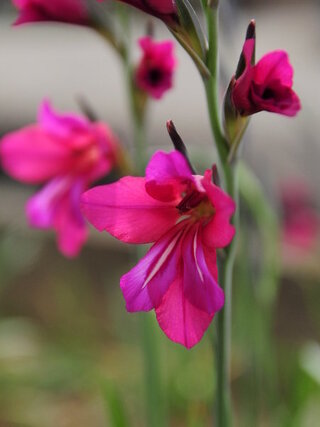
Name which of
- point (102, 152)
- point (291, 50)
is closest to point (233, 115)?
point (102, 152)

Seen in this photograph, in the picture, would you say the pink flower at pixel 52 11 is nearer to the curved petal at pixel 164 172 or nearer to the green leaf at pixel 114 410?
the curved petal at pixel 164 172

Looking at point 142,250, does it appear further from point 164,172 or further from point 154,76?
point 164,172

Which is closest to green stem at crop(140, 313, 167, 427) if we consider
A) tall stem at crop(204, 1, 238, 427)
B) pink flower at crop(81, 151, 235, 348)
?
tall stem at crop(204, 1, 238, 427)

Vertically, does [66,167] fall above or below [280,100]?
below

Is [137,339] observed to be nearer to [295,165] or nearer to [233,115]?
[295,165]

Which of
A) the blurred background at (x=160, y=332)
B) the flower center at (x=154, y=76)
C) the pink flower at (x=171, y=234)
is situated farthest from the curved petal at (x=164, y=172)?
the blurred background at (x=160, y=332)

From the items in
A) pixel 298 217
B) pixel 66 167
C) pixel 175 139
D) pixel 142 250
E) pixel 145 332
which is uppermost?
pixel 175 139

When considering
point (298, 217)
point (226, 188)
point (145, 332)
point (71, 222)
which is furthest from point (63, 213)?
point (298, 217)
